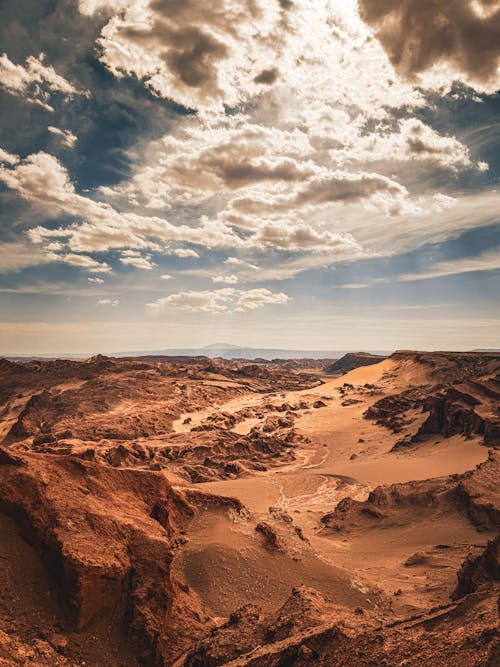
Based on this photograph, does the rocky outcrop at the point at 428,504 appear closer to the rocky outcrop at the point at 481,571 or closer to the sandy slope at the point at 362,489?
the sandy slope at the point at 362,489

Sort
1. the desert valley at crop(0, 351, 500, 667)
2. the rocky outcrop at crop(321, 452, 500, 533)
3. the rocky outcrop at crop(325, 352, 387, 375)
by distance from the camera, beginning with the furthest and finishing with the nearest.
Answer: the rocky outcrop at crop(325, 352, 387, 375) < the rocky outcrop at crop(321, 452, 500, 533) < the desert valley at crop(0, 351, 500, 667)

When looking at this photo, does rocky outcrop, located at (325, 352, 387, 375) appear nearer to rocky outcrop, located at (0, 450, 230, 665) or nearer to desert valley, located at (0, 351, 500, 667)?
desert valley, located at (0, 351, 500, 667)

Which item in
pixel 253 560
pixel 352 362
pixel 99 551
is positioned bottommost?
pixel 352 362

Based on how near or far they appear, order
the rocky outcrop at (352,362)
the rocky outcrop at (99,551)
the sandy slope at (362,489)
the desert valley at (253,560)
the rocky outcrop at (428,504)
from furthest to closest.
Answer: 1. the rocky outcrop at (352,362)
2. the rocky outcrop at (428,504)
3. the sandy slope at (362,489)
4. the rocky outcrop at (99,551)
5. the desert valley at (253,560)

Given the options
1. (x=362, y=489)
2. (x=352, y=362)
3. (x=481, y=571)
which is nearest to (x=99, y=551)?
(x=481, y=571)

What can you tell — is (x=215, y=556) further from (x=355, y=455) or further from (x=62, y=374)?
(x=62, y=374)

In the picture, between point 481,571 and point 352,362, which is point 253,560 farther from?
point 352,362

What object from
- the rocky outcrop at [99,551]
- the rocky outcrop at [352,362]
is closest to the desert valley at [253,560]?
the rocky outcrop at [99,551]

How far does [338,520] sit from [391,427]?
18724 mm

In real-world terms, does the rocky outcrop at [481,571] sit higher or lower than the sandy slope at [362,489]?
higher

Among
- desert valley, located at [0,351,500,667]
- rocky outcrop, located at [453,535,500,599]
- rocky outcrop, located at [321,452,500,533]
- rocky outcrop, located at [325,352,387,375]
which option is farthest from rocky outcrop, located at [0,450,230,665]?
rocky outcrop, located at [325,352,387,375]

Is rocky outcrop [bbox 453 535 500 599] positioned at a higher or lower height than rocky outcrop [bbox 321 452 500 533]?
higher

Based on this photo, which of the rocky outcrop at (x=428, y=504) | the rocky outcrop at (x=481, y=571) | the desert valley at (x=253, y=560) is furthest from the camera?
the rocky outcrop at (x=428, y=504)

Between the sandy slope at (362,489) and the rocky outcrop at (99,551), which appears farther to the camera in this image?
the sandy slope at (362,489)
